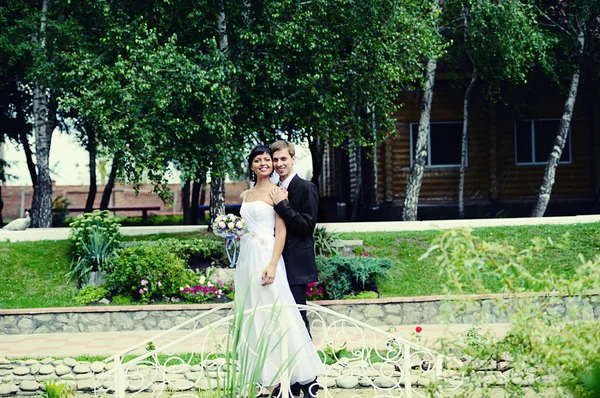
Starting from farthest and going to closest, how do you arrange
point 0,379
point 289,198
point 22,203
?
point 22,203 < point 0,379 < point 289,198

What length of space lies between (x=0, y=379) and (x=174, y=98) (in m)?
7.55

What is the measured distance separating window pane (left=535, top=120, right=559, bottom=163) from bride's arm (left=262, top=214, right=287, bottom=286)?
1851cm

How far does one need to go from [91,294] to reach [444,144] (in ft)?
44.0

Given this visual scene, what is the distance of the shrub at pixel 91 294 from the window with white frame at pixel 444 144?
1273 cm

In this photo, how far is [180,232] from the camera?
16.2 meters

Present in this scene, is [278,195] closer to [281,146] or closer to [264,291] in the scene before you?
[281,146]

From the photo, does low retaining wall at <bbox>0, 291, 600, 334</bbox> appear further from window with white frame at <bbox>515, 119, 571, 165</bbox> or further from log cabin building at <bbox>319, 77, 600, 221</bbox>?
window with white frame at <bbox>515, 119, 571, 165</bbox>

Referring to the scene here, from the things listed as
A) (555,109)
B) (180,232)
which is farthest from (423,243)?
(555,109)

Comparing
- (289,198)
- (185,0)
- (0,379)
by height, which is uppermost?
(185,0)

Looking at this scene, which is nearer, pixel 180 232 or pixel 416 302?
pixel 416 302

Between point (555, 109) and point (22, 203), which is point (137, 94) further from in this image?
point (22, 203)

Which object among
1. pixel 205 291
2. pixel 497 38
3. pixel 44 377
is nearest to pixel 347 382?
pixel 44 377

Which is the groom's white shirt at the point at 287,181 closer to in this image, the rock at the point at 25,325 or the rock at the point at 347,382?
the rock at the point at 347,382

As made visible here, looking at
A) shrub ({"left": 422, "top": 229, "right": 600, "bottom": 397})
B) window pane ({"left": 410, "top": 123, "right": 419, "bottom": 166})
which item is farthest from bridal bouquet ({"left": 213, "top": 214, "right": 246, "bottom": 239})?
window pane ({"left": 410, "top": 123, "right": 419, "bottom": 166})
